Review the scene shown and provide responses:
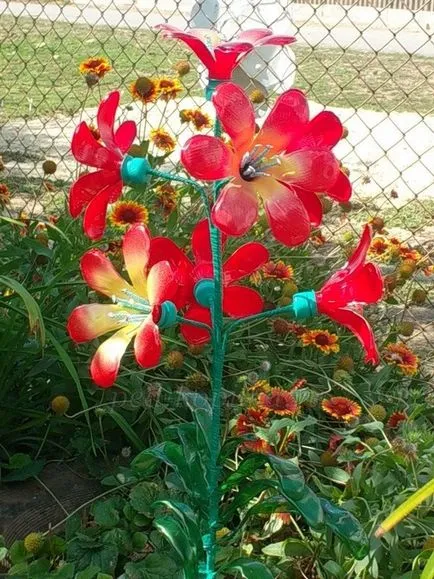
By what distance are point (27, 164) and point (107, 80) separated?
359 centimetres

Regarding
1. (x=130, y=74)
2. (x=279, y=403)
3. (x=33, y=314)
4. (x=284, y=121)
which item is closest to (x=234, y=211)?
(x=284, y=121)

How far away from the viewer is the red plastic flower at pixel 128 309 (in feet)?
5.00

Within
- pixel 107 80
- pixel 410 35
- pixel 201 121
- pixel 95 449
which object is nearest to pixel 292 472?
pixel 95 449

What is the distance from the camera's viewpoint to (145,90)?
3.17 metres

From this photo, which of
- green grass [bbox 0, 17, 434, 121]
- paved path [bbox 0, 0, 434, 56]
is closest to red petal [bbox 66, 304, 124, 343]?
green grass [bbox 0, 17, 434, 121]

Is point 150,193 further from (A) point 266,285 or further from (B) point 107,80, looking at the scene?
(B) point 107,80

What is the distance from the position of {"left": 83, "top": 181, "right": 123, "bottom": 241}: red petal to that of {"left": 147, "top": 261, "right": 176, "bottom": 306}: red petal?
0.51 feet

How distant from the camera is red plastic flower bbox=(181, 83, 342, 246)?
56.9 inches

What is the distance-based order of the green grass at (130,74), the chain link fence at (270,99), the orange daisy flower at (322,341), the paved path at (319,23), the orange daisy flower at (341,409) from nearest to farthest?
the orange daisy flower at (341,409)
the orange daisy flower at (322,341)
the chain link fence at (270,99)
the green grass at (130,74)
the paved path at (319,23)

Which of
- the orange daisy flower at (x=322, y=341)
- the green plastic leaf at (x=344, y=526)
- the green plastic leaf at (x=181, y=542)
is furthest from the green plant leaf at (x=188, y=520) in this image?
the orange daisy flower at (x=322, y=341)

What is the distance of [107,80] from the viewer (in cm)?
989

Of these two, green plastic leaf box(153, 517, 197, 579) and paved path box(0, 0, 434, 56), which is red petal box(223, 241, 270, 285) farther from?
paved path box(0, 0, 434, 56)

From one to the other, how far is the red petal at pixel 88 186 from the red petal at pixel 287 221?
26 centimetres

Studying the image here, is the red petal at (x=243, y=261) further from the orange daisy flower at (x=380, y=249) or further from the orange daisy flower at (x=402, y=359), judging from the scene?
the orange daisy flower at (x=380, y=249)
